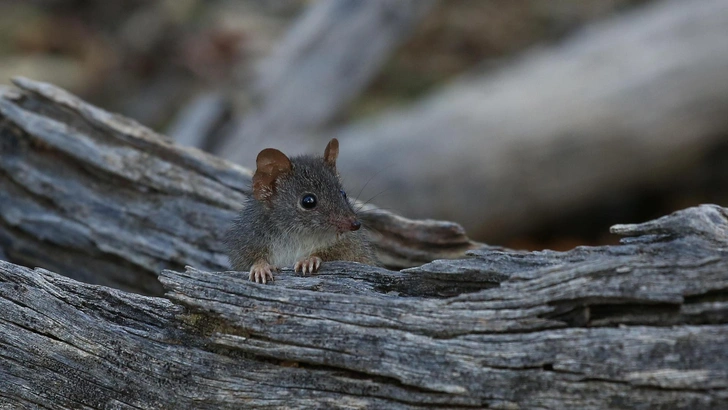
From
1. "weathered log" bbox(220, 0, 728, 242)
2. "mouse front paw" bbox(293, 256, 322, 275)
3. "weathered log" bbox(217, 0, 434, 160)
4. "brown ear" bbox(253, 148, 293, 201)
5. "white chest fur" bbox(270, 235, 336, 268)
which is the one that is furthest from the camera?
"weathered log" bbox(217, 0, 434, 160)

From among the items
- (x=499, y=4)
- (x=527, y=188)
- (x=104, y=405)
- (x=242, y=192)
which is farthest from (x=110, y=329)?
(x=499, y=4)

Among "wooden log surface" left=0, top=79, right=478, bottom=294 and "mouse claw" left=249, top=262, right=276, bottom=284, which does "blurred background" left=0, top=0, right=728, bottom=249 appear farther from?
"mouse claw" left=249, top=262, right=276, bottom=284

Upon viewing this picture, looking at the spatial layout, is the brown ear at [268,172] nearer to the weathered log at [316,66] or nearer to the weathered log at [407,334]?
the weathered log at [407,334]

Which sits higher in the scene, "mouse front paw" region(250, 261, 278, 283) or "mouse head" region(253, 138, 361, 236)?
"mouse head" region(253, 138, 361, 236)

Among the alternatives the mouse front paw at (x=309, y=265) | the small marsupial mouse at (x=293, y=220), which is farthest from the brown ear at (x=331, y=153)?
the mouse front paw at (x=309, y=265)

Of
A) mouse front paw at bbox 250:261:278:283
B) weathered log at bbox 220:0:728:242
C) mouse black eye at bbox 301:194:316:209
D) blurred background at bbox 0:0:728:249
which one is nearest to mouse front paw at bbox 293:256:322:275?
mouse front paw at bbox 250:261:278:283

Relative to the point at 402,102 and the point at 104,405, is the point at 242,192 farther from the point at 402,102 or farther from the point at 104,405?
the point at 402,102

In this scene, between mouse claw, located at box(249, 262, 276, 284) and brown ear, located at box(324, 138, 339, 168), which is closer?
mouse claw, located at box(249, 262, 276, 284)
